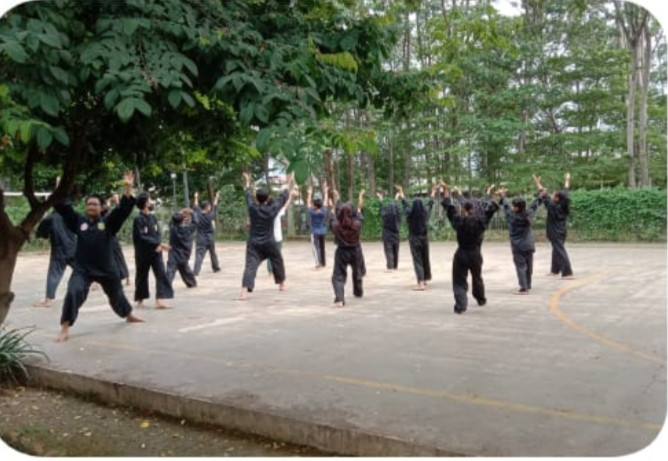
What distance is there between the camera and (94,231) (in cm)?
742

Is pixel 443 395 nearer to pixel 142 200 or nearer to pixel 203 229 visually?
pixel 142 200

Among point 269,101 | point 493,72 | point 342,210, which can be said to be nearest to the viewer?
point 269,101

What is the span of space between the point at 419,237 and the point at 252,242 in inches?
121

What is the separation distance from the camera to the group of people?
7.42m

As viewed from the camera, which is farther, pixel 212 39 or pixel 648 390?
pixel 648 390

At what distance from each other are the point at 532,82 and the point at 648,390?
75.3 feet

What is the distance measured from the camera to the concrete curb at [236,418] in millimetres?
4059

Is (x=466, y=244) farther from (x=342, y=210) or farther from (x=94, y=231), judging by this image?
(x=94, y=231)

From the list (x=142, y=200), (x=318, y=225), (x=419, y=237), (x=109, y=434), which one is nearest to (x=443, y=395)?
(x=109, y=434)

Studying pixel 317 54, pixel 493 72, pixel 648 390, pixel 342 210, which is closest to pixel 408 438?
pixel 648 390

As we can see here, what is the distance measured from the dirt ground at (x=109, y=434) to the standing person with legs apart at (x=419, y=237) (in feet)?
21.9

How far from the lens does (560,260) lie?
12219 millimetres

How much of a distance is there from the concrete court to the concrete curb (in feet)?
0.04

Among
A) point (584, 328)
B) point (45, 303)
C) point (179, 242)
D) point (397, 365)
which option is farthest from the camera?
point (179, 242)
